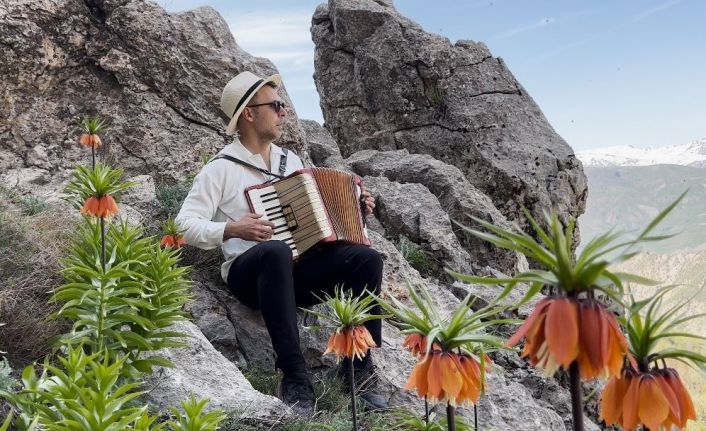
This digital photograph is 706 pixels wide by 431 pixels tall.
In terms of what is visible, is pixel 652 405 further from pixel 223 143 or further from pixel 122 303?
pixel 223 143

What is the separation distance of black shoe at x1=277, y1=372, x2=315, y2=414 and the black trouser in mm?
51

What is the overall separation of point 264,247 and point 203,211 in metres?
0.77

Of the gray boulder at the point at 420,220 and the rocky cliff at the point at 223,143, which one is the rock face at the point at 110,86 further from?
the gray boulder at the point at 420,220

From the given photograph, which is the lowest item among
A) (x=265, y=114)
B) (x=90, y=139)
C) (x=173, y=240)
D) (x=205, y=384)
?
(x=205, y=384)

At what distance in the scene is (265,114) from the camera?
18.9 ft

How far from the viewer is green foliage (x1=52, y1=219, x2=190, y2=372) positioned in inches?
156

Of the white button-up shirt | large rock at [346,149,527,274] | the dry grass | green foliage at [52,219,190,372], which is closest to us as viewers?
green foliage at [52,219,190,372]

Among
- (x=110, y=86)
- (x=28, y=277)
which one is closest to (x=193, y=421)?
(x=28, y=277)

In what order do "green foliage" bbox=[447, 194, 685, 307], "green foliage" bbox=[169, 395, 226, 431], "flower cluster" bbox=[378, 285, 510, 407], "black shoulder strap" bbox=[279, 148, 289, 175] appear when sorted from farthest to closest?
"black shoulder strap" bbox=[279, 148, 289, 175]
"green foliage" bbox=[169, 395, 226, 431]
"flower cluster" bbox=[378, 285, 510, 407]
"green foliage" bbox=[447, 194, 685, 307]

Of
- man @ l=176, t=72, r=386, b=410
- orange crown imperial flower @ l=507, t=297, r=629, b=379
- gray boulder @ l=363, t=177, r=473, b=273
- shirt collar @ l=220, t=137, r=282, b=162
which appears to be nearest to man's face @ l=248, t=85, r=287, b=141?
man @ l=176, t=72, r=386, b=410

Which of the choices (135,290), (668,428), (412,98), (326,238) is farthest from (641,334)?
(412,98)

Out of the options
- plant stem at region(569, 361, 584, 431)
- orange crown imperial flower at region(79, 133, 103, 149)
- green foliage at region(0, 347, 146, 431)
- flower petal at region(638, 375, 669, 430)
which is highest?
orange crown imperial flower at region(79, 133, 103, 149)

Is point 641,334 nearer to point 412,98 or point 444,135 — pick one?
point 444,135

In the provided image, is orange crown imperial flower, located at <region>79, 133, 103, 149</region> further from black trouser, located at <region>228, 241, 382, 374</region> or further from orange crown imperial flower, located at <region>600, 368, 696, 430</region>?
orange crown imperial flower, located at <region>600, 368, 696, 430</region>
